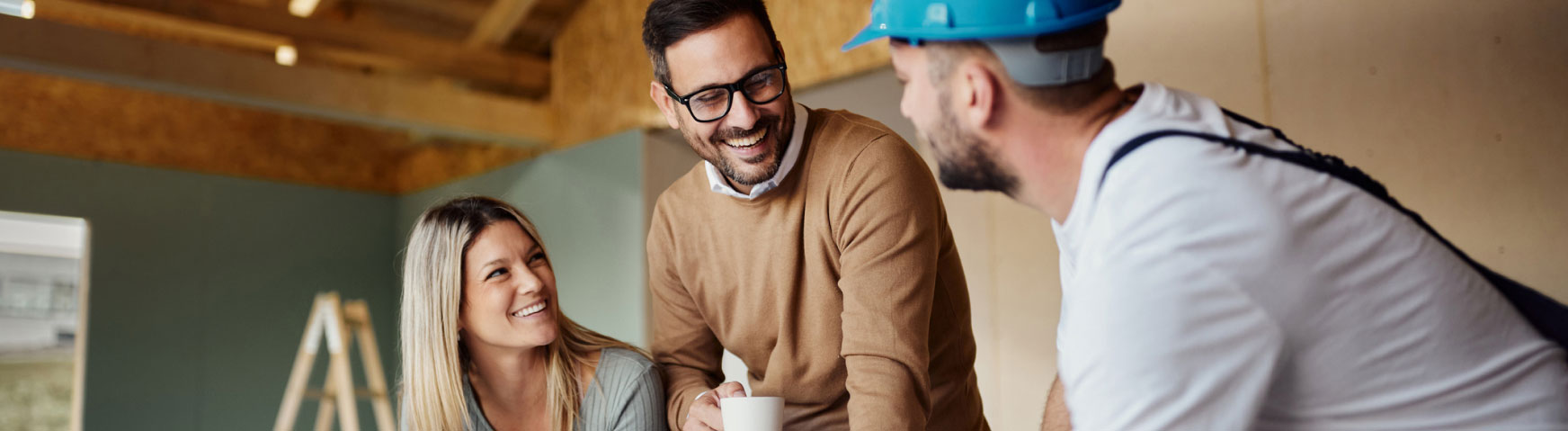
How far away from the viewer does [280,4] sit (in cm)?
603

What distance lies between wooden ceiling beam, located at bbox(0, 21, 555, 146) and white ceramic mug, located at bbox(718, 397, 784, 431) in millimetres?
4458

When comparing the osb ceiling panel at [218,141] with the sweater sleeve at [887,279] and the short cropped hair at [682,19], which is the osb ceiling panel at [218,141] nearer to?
the short cropped hair at [682,19]

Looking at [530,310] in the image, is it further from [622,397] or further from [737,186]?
[737,186]

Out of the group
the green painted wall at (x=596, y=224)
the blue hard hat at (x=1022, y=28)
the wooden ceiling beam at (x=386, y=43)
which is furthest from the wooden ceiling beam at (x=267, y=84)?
the blue hard hat at (x=1022, y=28)

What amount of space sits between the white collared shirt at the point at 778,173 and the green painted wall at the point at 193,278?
580 cm

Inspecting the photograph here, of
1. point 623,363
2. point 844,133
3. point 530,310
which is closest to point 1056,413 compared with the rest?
point 844,133

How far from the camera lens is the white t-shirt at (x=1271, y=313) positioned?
72 centimetres

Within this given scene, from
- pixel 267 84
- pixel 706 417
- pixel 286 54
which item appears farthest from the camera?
pixel 286 54

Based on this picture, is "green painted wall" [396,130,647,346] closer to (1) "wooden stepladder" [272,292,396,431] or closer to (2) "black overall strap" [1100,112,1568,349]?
(1) "wooden stepladder" [272,292,396,431]

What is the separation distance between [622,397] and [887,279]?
568 millimetres

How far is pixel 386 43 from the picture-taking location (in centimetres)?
588

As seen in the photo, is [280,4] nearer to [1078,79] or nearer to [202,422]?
[202,422]

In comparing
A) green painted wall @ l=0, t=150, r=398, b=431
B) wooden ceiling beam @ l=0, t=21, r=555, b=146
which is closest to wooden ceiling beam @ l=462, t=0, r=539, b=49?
wooden ceiling beam @ l=0, t=21, r=555, b=146

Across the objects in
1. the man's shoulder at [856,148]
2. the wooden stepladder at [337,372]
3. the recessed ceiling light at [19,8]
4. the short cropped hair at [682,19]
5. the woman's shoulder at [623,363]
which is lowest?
the wooden stepladder at [337,372]
